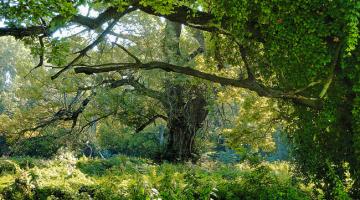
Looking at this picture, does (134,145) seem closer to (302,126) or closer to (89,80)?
(89,80)

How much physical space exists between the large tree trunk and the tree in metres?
8.71

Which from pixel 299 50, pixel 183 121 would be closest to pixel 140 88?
pixel 183 121

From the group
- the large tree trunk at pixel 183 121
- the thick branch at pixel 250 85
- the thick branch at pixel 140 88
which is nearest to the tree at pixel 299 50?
the thick branch at pixel 250 85

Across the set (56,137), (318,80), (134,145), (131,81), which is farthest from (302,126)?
(134,145)

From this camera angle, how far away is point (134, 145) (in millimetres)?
→ 43750

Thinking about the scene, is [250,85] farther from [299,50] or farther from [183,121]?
[183,121]

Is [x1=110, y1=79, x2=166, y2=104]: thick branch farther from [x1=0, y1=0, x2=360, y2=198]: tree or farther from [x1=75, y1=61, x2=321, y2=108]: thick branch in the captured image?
[x1=75, y1=61, x2=321, y2=108]: thick branch

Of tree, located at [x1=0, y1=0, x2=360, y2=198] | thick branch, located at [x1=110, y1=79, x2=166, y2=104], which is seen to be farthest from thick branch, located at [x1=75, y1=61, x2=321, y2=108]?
thick branch, located at [x1=110, y1=79, x2=166, y2=104]

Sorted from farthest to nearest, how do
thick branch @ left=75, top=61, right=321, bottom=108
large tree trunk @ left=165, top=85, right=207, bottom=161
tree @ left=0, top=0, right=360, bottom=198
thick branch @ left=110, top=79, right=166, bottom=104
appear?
large tree trunk @ left=165, top=85, right=207, bottom=161, thick branch @ left=110, top=79, right=166, bottom=104, thick branch @ left=75, top=61, right=321, bottom=108, tree @ left=0, top=0, right=360, bottom=198

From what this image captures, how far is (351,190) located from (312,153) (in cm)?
115

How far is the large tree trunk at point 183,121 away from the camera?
19203mm

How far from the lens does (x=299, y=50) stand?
8.54m

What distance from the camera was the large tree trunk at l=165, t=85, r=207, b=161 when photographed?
63.0ft

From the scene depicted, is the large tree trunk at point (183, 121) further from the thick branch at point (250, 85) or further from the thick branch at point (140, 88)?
the thick branch at point (250, 85)
